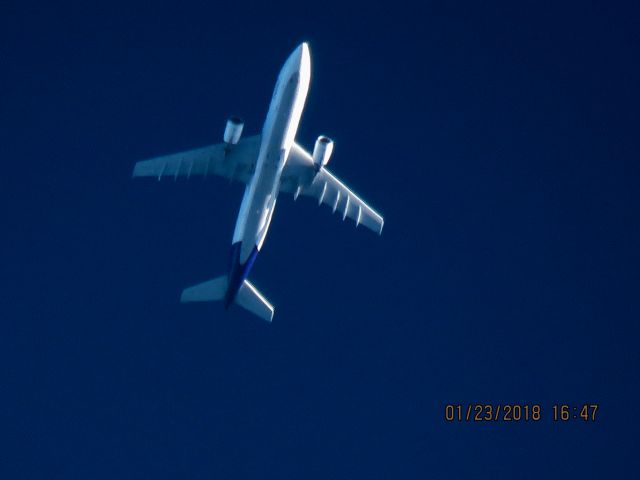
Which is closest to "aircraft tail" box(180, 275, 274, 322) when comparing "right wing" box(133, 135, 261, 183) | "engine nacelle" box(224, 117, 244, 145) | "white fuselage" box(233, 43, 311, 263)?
"white fuselage" box(233, 43, 311, 263)

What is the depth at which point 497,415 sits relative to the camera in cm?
5506

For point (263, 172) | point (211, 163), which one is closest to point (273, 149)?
point (263, 172)

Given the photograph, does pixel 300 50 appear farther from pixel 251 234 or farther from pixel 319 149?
pixel 251 234

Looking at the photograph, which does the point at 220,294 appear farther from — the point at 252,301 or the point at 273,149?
the point at 273,149

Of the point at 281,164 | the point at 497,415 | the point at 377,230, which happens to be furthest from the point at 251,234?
the point at 497,415

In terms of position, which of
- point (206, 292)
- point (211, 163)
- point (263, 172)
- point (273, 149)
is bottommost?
point (206, 292)

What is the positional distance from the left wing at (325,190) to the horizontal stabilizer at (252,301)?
5059 mm

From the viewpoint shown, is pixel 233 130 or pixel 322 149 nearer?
pixel 233 130

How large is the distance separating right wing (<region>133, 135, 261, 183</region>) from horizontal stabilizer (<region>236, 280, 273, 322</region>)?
17.3 ft

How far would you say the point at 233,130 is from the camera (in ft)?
162

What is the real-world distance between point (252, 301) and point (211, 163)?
7.00 meters

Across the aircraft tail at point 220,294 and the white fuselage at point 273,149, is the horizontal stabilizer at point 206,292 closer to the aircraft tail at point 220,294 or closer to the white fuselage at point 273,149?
the aircraft tail at point 220,294

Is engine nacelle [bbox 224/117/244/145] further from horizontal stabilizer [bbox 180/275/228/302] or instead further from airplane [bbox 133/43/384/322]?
horizontal stabilizer [bbox 180/275/228/302]

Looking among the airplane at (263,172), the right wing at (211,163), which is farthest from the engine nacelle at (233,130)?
the right wing at (211,163)
